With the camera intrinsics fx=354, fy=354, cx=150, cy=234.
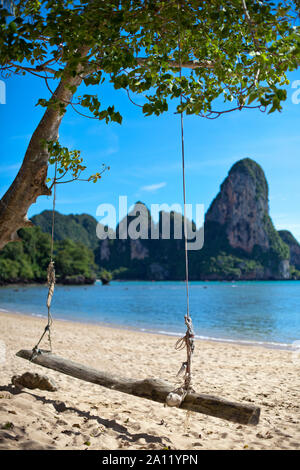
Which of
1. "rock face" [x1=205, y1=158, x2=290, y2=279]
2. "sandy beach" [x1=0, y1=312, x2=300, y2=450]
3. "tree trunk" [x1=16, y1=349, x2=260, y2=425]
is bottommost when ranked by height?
"sandy beach" [x1=0, y1=312, x2=300, y2=450]

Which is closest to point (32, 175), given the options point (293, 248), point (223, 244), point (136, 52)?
point (136, 52)

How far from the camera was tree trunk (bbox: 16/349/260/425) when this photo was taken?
9.16ft

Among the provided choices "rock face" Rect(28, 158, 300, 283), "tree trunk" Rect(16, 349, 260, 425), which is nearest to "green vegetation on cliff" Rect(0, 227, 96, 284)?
"rock face" Rect(28, 158, 300, 283)

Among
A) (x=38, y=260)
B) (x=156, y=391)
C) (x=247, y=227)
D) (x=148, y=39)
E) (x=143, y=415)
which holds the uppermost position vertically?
(x=247, y=227)

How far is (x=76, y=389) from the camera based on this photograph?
5023 mm

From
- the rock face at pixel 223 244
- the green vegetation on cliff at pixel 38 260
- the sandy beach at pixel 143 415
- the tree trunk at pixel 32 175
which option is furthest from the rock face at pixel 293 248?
the tree trunk at pixel 32 175

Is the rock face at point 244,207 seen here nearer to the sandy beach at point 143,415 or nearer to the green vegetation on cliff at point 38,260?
the green vegetation on cliff at point 38,260

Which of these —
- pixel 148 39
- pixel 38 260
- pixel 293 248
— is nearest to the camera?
pixel 148 39

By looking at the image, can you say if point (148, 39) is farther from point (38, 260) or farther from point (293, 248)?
point (293, 248)

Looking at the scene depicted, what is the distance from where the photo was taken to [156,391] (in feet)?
11.1

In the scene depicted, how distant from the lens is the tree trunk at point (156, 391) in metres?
2.79

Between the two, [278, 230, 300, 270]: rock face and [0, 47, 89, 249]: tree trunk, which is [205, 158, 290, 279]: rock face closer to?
[278, 230, 300, 270]: rock face

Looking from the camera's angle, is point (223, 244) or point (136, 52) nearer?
point (136, 52)

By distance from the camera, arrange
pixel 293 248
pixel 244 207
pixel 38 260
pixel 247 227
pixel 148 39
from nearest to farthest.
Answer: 1. pixel 148 39
2. pixel 38 260
3. pixel 247 227
4. pixel 244 207
5. pixel 293 248
